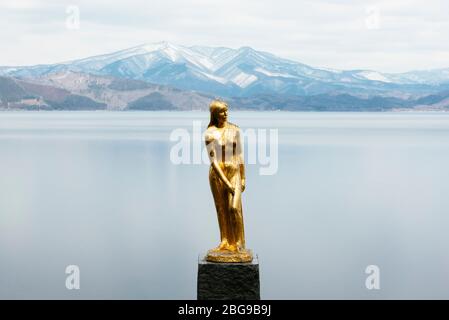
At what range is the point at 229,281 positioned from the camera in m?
11.6

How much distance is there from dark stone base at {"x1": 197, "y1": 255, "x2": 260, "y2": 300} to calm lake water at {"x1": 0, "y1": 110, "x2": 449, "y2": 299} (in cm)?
657

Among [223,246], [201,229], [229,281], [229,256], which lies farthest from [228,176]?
[201,229]

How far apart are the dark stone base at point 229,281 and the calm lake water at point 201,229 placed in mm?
6567

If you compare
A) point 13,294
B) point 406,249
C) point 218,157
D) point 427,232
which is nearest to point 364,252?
point 406,249

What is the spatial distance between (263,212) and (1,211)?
8.71 m

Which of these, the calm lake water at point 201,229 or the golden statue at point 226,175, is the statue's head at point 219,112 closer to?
the golden statue at point 226,175

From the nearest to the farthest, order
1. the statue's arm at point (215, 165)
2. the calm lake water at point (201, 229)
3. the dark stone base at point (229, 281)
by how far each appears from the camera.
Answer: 1. the dark stone base at point (229, 281)
2. the statue's arm at point (215, 165)
3. the calm lake water at point (201, 229)

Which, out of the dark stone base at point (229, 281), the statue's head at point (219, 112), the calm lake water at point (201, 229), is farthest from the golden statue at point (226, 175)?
the calm lake water at point (201, 229)

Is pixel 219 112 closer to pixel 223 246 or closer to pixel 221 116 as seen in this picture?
pixel 221 116

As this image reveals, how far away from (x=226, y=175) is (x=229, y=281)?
4.59 feet

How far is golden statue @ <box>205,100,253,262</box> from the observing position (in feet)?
38.6

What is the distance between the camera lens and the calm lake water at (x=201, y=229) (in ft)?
63.2

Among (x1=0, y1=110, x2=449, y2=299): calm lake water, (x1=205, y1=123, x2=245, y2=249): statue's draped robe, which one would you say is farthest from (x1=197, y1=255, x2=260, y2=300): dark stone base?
(x1=0, y1=110, x2=449, y2=299): calm lake water

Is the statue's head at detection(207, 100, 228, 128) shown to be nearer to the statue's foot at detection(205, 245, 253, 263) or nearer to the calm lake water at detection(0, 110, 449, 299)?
the statue's foot at detection(205, 245, 253, 263)
